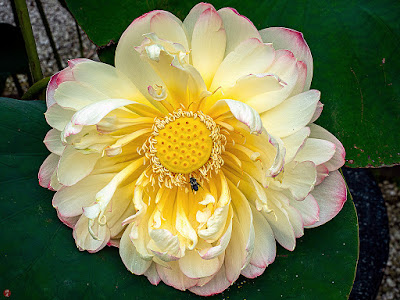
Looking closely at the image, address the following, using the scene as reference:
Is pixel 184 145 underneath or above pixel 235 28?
underneath

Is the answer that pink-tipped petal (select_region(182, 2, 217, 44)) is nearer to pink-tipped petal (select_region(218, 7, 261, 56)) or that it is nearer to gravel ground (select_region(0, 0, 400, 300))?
pink-tipped petal (select_region(218, 7, 261, 56))

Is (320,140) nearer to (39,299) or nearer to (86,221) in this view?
(86,221)

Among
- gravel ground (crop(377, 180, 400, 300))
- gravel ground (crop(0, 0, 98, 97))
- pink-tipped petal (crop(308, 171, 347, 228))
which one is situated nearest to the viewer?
pink-tipped petal (crop(308, 171, 347, 228))

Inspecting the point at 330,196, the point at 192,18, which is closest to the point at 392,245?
the point at 330,196

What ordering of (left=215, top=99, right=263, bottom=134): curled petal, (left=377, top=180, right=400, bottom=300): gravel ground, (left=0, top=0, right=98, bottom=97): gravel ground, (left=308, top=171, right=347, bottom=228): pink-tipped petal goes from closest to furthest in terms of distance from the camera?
(left=215, top=99, right=263, bottom=134): curled petal, (left=308, top=171, right=347, bottom=228): pink-tipped petal, (left=377, top=180, right=400, bottom=300): gravel ground, (left=0, top=0, right=98, bottom=97): gravel ground

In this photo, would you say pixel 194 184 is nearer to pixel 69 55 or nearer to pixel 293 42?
pixel 293 42

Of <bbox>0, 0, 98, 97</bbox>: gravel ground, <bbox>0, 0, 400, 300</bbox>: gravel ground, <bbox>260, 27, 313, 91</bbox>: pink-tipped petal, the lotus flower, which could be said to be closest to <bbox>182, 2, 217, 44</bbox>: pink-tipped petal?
the lotus flower

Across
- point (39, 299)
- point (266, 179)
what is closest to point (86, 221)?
point (39, 299)
